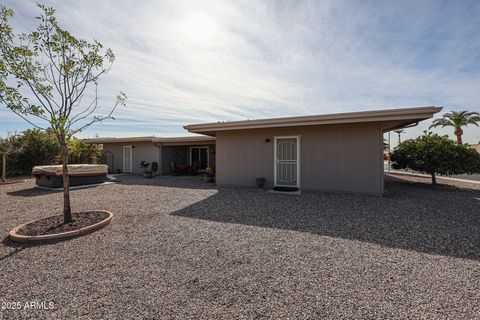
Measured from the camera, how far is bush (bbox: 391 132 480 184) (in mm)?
8445

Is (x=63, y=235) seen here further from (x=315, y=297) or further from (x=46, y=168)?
(x=46, y=168)

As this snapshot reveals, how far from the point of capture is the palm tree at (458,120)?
2077cm

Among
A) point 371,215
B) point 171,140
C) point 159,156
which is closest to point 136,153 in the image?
point 159,156

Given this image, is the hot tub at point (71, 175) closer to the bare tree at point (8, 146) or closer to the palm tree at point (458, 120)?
the bare tree at point (8, 146)

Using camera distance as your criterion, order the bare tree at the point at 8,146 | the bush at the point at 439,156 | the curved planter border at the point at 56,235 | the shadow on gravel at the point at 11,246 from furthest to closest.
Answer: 1. the bare tree at the point at 8,146
2. the bush at the point at 439,156
3. the curved planter border at the point at 56,235
4. the shadow on gravel at the point at 11,246

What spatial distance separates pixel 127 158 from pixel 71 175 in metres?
6.25

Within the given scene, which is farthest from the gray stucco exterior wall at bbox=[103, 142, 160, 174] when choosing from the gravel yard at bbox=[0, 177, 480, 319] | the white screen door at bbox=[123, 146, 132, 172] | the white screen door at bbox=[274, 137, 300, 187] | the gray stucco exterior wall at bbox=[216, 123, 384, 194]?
the gravel yard at bbox=[0, 177, 480, 319]

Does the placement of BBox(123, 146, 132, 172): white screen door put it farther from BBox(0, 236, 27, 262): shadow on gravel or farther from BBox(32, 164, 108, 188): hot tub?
BBox(0, 236, 27, 262): shadow on gravel

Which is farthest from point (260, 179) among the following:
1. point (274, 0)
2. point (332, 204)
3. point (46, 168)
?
point (46, 168)

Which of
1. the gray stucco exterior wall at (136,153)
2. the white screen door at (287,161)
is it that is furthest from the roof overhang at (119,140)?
the white screen door at (287,161)

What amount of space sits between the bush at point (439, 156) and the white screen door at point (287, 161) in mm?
5292

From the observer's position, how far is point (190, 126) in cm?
925

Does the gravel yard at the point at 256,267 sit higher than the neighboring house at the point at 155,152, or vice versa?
the neighboring house at the point at 155,152

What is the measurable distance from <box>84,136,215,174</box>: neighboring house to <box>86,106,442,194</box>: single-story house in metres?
4.57
